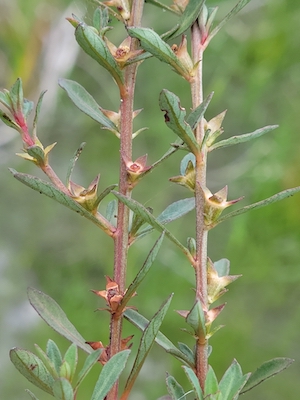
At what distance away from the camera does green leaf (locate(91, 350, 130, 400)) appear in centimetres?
31

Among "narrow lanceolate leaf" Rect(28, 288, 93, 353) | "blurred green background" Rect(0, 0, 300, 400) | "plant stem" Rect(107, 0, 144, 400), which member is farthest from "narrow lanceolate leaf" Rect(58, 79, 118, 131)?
"blurred green background" Rect(0, 0, 300, 400)

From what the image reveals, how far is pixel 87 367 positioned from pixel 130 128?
0.53 ft

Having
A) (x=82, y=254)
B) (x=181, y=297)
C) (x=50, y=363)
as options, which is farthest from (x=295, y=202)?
(x=50, y=363)

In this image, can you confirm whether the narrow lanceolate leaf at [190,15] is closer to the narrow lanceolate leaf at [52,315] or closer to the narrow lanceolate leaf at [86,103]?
the narrow lanceolate leaf at [86,103]

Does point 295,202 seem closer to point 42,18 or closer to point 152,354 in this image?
point 152,354

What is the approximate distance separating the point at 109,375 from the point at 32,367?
1.9 inches

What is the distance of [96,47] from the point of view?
34 cm

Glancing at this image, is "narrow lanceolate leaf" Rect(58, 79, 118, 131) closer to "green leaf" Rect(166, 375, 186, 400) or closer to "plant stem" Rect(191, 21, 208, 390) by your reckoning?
"plant stem" Rect(191, 21, 208, 390)

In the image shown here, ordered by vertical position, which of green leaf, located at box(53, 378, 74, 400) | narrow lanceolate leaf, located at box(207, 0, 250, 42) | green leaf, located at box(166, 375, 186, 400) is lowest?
green leaf, located at box(53, 378, 74, 400)

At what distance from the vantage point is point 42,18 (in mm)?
1741

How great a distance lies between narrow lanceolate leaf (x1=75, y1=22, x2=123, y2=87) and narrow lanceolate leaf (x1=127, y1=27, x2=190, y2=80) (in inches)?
1.0

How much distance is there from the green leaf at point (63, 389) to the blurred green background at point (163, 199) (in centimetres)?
109

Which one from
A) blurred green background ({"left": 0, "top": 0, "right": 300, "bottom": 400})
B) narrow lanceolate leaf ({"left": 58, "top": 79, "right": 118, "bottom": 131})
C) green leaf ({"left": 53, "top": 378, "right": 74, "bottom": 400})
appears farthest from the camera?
blurred green background ({"left": 0, "top": 0, "right": 300, "bottom": 400})

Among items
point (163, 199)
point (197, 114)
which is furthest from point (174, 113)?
point (163, 199)
